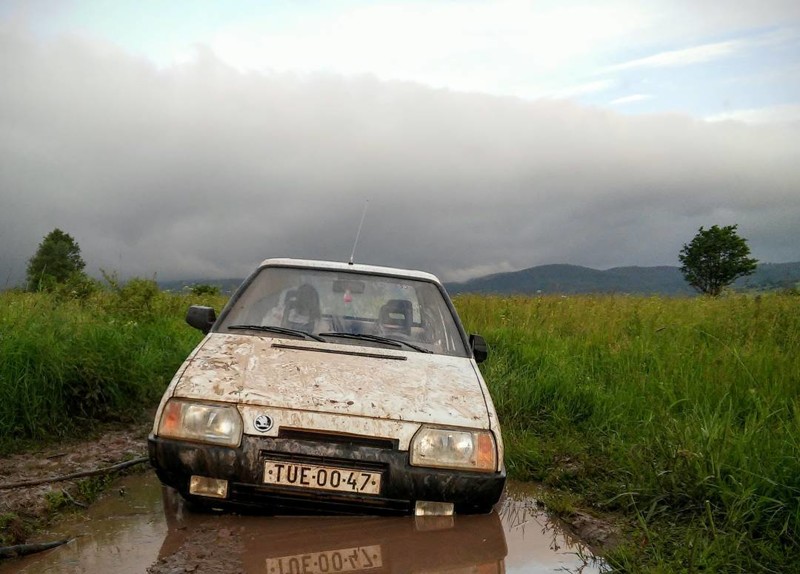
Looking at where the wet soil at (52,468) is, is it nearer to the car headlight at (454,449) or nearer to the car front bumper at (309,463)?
the car front bumper at (309,463)

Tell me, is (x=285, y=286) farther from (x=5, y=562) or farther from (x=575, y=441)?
(x=575, y=441)

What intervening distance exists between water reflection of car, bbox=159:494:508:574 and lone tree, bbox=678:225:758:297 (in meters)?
69.5

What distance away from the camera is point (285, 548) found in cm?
313

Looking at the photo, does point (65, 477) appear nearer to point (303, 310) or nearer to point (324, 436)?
point (303, 310)

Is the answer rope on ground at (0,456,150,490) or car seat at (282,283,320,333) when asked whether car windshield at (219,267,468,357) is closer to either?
car seat at (282,283,320,333)

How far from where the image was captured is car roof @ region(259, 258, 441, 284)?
4.79 meters

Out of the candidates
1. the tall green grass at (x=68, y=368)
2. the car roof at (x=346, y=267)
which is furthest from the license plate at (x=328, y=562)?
the tall green grass at (x=68, y=368)

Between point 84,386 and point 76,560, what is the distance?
3091 mm

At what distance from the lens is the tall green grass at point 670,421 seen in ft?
12.0

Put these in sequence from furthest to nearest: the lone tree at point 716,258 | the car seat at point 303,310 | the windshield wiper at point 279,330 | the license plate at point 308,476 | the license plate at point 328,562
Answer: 1. the lone tree at point 716,258
2. the car seat at point 303,310
3. the windshield wiper at point 279,330
4. the license plate at point 308,476
5. the license plate at point 328,562

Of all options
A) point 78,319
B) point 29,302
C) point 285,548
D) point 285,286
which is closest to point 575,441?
point 285,286

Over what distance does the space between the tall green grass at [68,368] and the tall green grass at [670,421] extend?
3.29 m

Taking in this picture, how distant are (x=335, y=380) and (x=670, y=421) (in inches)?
115

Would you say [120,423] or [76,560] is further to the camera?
[120,423]
